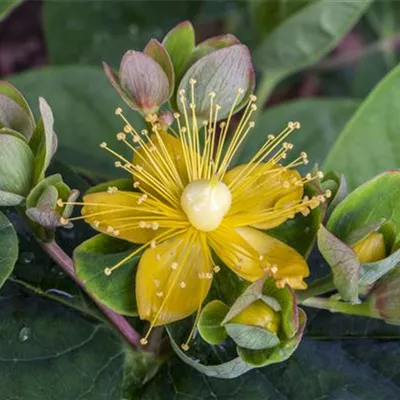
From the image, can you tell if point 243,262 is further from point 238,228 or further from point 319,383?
point 319,383

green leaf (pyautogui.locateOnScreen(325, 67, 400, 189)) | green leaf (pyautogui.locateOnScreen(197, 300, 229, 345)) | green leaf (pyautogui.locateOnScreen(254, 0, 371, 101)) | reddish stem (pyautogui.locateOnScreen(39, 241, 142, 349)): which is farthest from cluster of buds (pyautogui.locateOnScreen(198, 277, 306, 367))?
green leaf (pyautogui.locateOnScreen(254, 0, 371, 101))

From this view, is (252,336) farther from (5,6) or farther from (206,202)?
(5,6)

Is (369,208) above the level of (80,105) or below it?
above

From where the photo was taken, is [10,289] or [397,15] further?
[397,15]

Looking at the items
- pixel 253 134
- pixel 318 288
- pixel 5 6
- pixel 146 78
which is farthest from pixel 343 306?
pixel 253 134

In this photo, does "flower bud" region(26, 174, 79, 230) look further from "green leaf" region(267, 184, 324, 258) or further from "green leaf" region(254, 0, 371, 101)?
"green leaf" region(254, 0, 371, 101)

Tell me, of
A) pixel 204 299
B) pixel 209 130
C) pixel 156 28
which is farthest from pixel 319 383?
pixel 156 28

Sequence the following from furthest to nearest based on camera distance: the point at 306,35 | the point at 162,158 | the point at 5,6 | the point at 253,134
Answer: the point at 253,134
the point at 306,35
the point at 5,6
the point at 162,158
